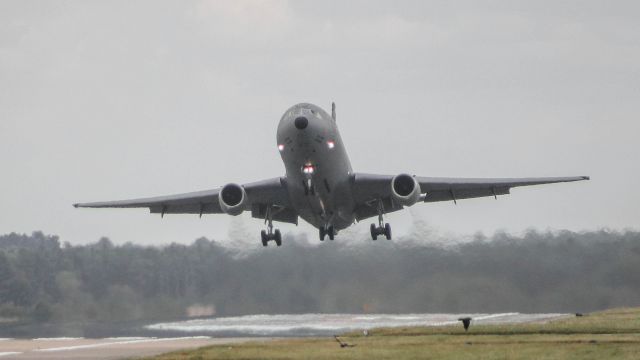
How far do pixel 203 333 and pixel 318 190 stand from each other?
56.7ft

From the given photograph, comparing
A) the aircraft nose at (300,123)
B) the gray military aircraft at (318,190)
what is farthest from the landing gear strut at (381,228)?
the aircraft nose at (300,123)

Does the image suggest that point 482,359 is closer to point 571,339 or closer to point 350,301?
point 571,339

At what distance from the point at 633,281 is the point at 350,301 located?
14.3 meters

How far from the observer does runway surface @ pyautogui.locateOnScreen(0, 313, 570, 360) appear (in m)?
43.2

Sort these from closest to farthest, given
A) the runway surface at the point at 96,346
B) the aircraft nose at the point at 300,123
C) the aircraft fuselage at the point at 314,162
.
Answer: the aircraft nose at the point at 300,123 < the aircraft fuselage at the point at 314,162 < the runway surface at the point at 96,346

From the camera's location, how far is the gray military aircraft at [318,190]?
38.0 metres

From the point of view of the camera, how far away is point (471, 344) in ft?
123

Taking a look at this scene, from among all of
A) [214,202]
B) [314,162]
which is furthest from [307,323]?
[314,162]

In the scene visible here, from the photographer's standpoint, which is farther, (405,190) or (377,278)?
(377,278)

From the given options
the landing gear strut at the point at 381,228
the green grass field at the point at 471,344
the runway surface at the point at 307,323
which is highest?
the landing gear strut at the point at 381,228

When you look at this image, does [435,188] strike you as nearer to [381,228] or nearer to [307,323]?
[381,228]

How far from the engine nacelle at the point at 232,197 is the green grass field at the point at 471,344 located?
17.0 ft

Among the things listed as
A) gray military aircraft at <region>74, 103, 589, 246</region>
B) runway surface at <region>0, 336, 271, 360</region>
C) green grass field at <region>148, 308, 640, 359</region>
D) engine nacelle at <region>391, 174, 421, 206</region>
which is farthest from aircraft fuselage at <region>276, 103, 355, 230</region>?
runway surface at <region>0, 336, 271, 360</region>

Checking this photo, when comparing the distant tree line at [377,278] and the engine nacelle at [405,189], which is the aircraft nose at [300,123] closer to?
the engine nacelle at [405,189]
